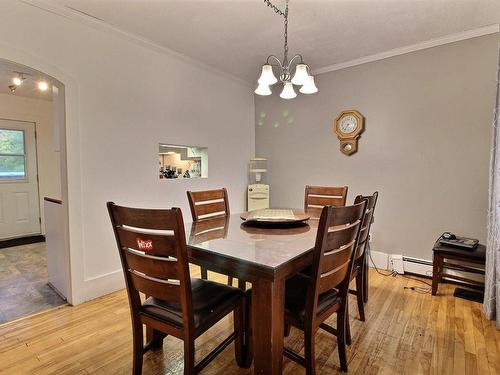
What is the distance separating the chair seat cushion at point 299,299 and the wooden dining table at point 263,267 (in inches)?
6.9

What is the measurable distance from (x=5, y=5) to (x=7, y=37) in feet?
0.70

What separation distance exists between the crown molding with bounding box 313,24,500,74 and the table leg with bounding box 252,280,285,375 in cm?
294

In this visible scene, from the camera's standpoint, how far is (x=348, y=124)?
3283mm

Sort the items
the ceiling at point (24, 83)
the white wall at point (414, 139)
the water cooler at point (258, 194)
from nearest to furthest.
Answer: the white wall at point (414, 139) → the ceiling at point (24, 83) → the water cooler at point (258, 194)

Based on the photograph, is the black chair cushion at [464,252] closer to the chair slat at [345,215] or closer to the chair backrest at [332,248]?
the chair backrest at [332,248]

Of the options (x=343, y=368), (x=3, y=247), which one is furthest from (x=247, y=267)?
(x=3, y=247)

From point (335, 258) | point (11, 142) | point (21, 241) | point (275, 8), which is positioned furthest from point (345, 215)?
point (11, 142)

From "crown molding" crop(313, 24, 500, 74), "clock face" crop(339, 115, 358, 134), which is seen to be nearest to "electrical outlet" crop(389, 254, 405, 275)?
"clock face" crop(339, 115, 358, 134)

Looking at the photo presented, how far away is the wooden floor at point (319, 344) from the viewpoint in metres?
1.56

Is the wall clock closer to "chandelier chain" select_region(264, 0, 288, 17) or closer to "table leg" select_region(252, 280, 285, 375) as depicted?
"chandelier chain" select_region(264, 0, 288, 17)

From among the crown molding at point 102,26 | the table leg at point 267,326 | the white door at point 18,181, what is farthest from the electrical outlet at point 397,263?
the white door at point 18,181

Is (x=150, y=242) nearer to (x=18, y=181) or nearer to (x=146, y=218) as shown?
(x=146, y=218)

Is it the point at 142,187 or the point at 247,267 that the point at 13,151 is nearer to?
the point at 142,187

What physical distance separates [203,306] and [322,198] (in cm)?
163
